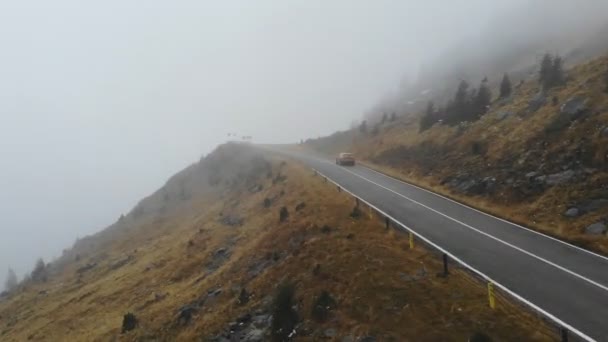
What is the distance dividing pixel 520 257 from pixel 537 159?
10.7m

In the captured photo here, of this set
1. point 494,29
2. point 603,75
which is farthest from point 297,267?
point 494,29

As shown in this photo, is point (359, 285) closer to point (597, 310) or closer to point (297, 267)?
point (297, 267)

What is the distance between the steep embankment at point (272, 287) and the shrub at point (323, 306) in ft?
0.20

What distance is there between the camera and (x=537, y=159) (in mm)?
27531

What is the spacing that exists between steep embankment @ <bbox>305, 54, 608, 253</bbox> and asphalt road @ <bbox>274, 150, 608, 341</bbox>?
1.40 metres

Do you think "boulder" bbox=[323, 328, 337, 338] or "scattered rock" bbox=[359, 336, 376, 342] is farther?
"boulder" bbox=[323, 328, 337, 338]

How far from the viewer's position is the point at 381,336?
576 inches

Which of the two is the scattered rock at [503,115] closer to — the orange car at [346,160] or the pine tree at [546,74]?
the pine tree at [546,74]

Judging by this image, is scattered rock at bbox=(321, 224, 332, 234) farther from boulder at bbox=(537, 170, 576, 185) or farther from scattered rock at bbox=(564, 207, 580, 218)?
boulder at bbox=(537, 170, 576, 185)

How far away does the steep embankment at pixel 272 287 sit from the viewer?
15.4 meters

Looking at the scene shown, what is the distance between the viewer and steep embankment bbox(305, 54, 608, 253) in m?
22.4

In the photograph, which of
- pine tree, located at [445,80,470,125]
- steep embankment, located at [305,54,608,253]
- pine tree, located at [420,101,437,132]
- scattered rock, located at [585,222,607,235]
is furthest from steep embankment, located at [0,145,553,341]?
pine tree, located at [445,80,470,125]

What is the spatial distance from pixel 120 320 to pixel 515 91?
3781cm

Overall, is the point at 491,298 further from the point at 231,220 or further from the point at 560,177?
the point at 231,220
